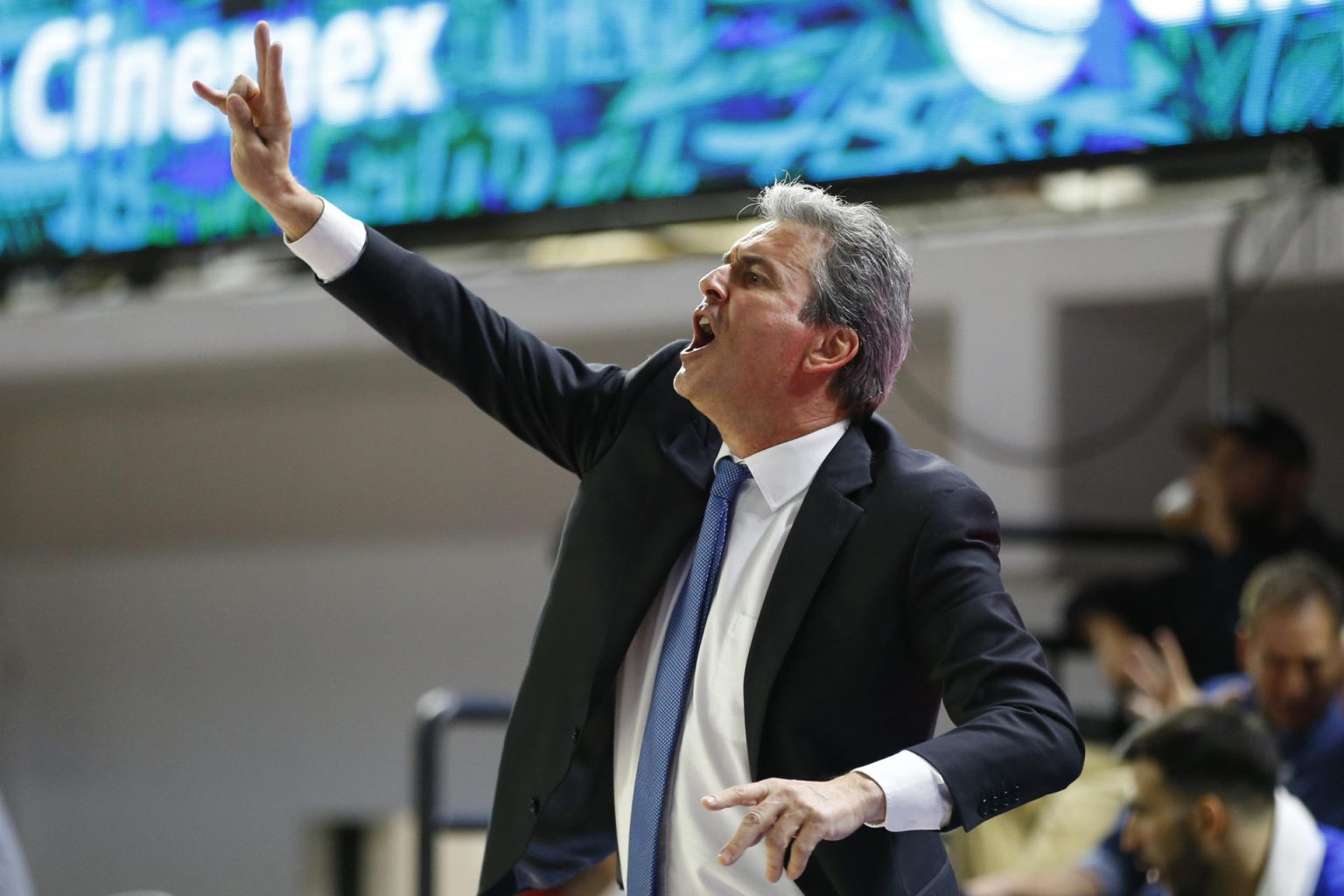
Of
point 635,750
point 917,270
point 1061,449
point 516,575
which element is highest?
point 635,750

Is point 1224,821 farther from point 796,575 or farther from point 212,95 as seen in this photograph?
point 212,95

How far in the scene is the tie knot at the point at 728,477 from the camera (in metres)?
1.70

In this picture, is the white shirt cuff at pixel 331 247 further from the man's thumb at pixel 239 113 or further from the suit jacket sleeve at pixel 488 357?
the man's thumb at pixel 239 113

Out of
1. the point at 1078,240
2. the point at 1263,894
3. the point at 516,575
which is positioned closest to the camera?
the point at 1263,894

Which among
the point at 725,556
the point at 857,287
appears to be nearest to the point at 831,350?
the point at 857,287

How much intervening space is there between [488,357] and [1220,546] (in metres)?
2.63

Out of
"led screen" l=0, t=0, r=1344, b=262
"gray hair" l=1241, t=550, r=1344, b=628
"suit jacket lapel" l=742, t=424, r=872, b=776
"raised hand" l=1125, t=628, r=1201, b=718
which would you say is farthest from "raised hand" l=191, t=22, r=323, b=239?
"led screen" l=0, t=0, r=1344, b=262

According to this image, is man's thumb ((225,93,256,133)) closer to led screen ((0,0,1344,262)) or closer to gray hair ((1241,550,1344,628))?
gray hair ((1241,550,1344,628))

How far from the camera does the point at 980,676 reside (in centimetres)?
143

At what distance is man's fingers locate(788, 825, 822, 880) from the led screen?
2826 millimetres

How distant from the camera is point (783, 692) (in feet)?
5.11

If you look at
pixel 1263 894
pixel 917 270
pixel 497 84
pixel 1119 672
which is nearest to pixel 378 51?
pixel 497 84

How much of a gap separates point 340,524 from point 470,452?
0.62 metres

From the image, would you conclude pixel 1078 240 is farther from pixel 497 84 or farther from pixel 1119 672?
pixel 497 84
